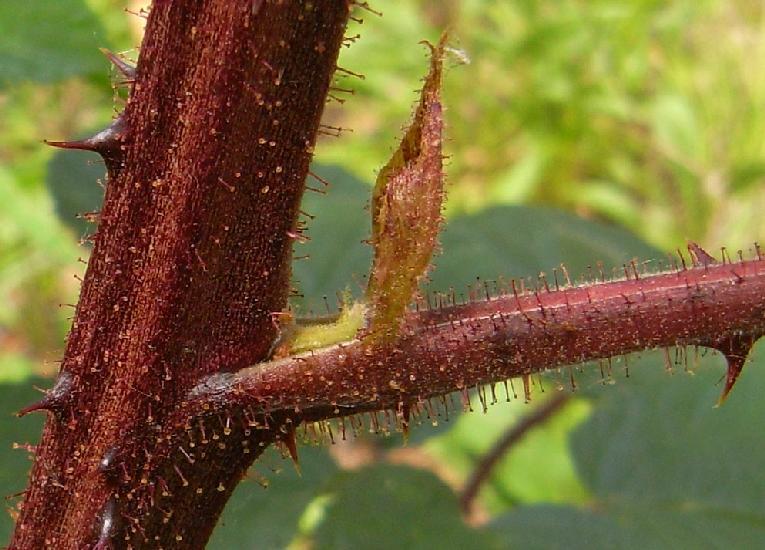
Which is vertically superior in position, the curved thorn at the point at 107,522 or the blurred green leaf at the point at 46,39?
the blurred green leaf at the point at 46,39

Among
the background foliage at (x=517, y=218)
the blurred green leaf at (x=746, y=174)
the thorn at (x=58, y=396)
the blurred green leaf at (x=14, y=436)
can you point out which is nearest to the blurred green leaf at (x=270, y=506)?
the background foliage at (x=517, y=218)

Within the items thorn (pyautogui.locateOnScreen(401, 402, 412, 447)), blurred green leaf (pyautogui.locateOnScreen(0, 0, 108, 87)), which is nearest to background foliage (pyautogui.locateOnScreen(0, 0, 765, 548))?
blurred green leaf (pyautogui.locateOnScreen(0, 0, 108, 87))

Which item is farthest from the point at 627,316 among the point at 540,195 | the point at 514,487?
the point at 540,195

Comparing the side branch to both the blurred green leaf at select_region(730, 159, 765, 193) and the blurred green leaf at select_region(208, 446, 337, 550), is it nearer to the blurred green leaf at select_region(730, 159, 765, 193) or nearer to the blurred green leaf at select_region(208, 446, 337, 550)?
the blurred green leaf at select_region(208, 446, 337, 550)

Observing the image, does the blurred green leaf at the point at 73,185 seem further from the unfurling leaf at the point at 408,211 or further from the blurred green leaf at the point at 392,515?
the unfurling leaf at the point at 408,211

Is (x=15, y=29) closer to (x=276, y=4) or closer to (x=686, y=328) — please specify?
(x=276, y=4)

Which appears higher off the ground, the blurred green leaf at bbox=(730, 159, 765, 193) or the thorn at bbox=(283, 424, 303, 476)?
the blurred green leaf at bbox=(730, 159, 765, 193)

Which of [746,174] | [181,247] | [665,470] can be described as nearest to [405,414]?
[181,247]
